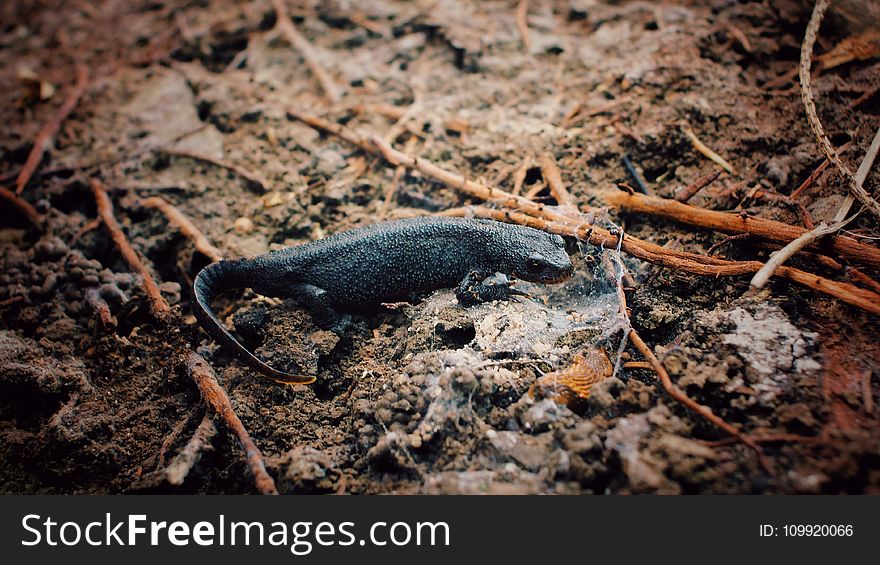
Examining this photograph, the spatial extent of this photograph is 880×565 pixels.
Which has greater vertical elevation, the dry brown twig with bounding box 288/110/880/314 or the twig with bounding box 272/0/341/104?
the twig with bounding box 272/0/341/104

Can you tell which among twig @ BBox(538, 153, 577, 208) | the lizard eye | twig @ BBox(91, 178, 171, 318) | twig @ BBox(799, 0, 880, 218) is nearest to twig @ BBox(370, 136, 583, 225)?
twig @ BBox(538, 153, 577, 208)

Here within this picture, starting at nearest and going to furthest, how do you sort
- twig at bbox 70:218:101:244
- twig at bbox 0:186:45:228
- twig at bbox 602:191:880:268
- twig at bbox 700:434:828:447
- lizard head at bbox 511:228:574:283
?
1. twig at bbox 700:434:828:447
2. twig at bbox 602:191:880:268
3. lizard head at bbox 511:228:574:283
4. twig at bbox 70:218:101:244
5. twig at bbox 0:186:45:228

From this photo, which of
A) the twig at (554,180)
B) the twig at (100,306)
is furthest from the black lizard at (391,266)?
the twig at (100,306)

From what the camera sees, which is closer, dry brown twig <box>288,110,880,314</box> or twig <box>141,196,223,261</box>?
dry brown twig <box>288,110,880,314</box>

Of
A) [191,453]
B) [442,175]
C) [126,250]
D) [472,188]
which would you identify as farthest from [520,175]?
[126,250]

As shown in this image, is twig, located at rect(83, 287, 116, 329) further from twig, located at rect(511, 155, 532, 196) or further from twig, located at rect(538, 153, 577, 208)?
twig, located at rect(538, 153, 577, 208)

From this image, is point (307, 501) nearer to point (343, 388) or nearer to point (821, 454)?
point (343, 388)
